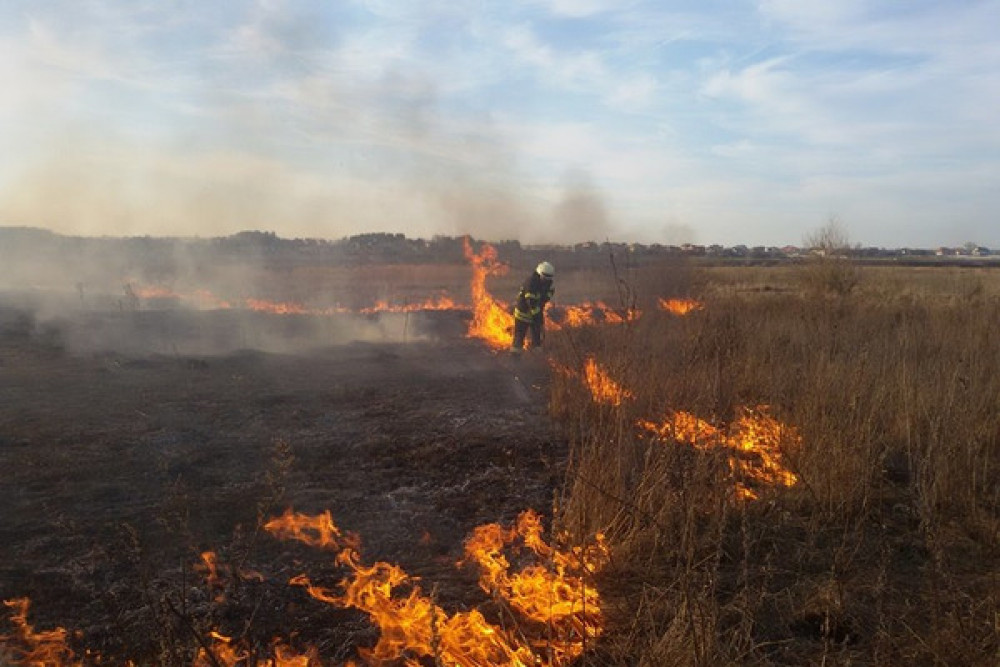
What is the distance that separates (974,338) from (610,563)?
869cm

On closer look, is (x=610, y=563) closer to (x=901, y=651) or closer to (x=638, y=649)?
(x=638, y=649)

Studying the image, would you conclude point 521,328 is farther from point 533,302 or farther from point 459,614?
point 459,614

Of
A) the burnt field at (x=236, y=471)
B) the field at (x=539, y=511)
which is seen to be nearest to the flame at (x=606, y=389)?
the field at (x=539, y=511)

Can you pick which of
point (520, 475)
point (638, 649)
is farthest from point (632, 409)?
point (638, 649)

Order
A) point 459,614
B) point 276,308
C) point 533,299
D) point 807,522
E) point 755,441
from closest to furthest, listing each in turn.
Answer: point 459,614 → point 807,522 → point 755,441 → point 533,299 → point 276,308

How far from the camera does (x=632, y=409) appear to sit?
554 centimetres

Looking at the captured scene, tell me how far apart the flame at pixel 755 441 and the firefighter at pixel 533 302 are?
7.17 metres

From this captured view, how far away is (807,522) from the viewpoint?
4.45 m

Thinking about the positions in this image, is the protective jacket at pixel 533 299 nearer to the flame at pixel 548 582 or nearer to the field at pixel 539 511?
the field at pixel 539 511

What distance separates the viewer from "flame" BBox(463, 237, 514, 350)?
15.9 m

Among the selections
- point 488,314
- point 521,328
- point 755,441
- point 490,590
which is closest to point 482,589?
point 490,590

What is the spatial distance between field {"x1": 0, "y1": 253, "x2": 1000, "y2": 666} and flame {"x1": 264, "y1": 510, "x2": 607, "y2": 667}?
20 mm

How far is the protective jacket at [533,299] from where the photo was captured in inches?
509

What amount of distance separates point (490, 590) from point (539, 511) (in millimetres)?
1408
